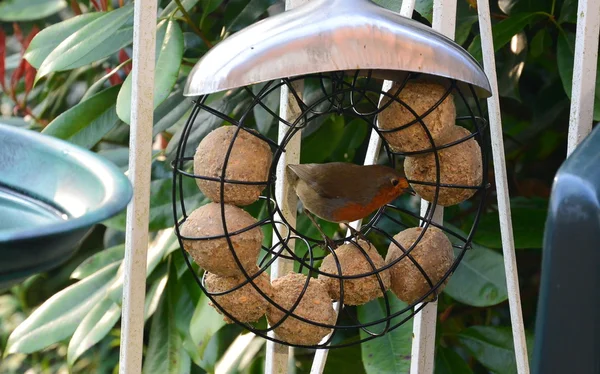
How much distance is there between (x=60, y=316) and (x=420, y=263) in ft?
2.76

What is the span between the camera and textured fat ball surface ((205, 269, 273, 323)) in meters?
0.94

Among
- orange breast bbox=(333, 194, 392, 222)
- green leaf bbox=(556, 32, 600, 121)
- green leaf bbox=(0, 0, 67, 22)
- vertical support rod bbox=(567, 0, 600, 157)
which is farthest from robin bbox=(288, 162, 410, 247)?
green leaf bbox=(0, 0, 67, 22)

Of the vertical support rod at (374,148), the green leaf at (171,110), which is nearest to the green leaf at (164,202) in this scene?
the green leaf at (171,110)

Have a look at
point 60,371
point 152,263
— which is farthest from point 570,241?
point 60,371

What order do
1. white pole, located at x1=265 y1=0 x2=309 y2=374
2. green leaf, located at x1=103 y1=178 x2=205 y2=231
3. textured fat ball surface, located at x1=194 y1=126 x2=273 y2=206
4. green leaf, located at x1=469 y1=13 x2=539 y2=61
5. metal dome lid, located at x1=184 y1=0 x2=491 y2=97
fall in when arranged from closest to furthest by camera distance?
metal dome lid, located at x1=184 y1=0 x2=491 y2=97 < textured fat ball surface, located at x1=194 y1=126 x2=273 y2=206 < white pole, located at x1=265 y1=0 x2=309 y2=374 < green leaf, located at x1=469 y1=13 x2=539 y2=61 < green leaf, located at x1=103 y1=178 x2=205 y2=231

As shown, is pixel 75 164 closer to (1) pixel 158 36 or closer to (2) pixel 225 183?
(2) pixel 225 183

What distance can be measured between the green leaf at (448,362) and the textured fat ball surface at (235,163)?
29.5 inches

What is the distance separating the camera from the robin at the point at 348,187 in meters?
0.97

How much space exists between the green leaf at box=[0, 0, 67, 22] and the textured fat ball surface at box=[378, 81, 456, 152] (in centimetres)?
112

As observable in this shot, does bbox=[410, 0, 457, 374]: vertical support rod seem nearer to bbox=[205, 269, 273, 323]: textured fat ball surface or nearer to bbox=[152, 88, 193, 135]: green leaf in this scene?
bbox=[205, 269, 273, 323]: textured fat ball surface

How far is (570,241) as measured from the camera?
22.9 inches

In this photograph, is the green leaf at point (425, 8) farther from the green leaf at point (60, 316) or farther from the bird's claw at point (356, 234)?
the green leaf at point (60, 316)

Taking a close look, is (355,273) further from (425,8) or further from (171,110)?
(171,110)

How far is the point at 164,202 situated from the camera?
1.48 meters
